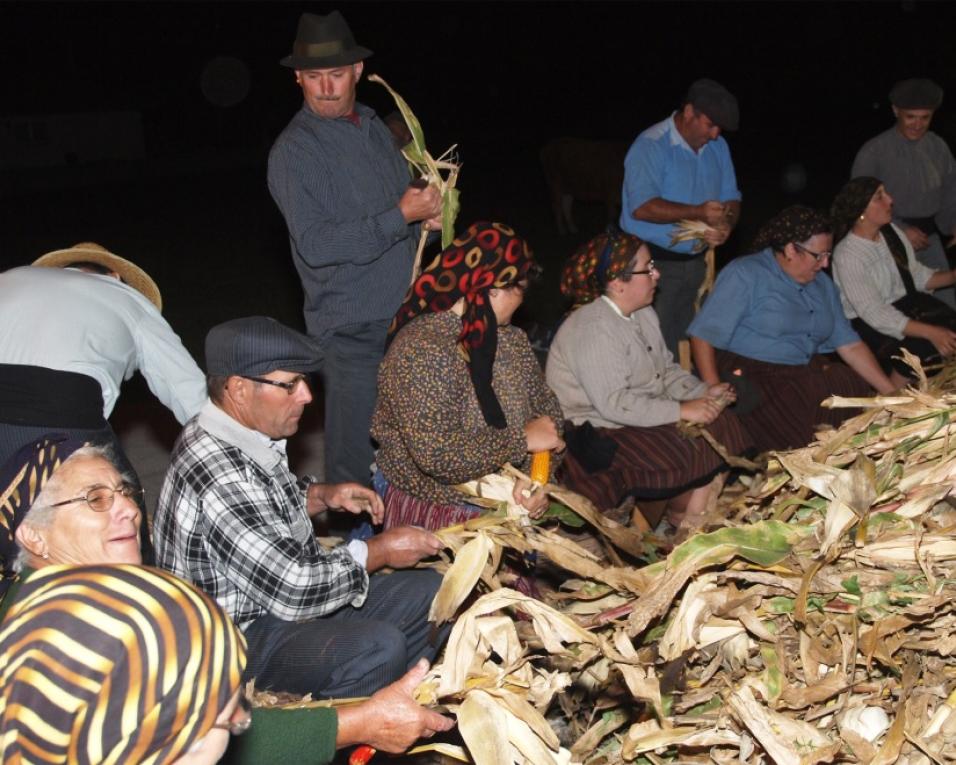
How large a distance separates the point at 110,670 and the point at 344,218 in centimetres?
304

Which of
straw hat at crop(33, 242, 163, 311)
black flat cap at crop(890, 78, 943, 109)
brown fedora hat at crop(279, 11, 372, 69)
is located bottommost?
straw hat at crop(33, 242, 163, 311)

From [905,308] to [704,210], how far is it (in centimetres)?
129

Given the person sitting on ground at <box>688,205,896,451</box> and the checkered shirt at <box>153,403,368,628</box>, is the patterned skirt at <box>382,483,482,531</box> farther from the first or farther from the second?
the person sitting on ground at <box>688,205,896,451</box>

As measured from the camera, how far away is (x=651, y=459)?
187 inches

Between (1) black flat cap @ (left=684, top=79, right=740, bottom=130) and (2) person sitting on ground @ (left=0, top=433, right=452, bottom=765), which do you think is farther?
(1) black flat cap @ (left=684, top=79, right=740, bottom=130)

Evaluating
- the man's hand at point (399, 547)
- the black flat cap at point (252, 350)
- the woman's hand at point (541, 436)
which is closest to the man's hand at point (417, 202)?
the woman's hand at point (541, 436)

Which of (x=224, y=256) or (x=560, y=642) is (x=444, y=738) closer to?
(x=560, y=642)

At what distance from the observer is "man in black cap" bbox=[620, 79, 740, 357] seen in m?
5.85

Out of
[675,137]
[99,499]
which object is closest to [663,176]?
[675,137]

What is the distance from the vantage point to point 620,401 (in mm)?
4805

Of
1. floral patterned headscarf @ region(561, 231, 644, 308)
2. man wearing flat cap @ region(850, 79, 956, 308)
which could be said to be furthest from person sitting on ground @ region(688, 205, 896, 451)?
man wearing flat cap @ region(850, 79, 956, 308)

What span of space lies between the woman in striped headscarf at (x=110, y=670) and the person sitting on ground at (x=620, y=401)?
307 cm

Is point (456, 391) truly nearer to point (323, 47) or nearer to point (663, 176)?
point (323, 47)

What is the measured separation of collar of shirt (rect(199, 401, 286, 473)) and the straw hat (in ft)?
2.58
